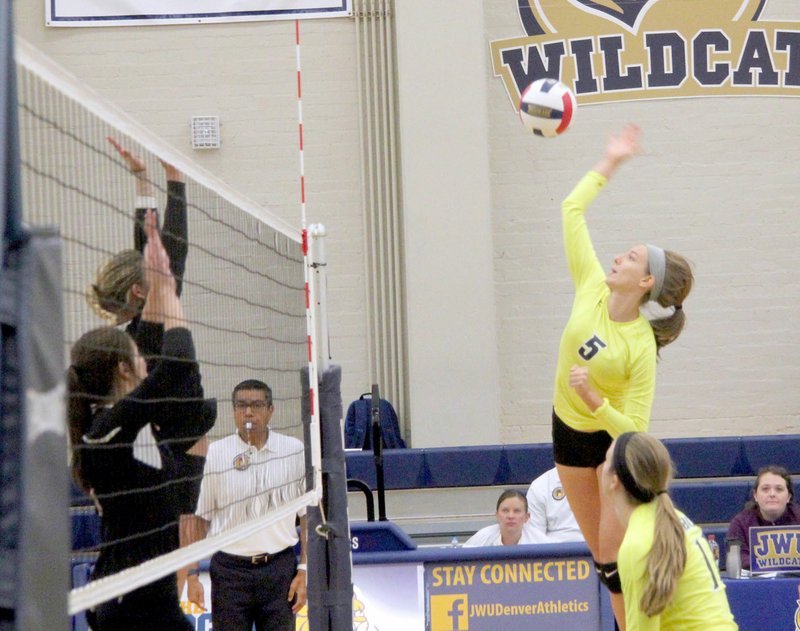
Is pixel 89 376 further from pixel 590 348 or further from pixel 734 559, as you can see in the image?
pixel 734 559

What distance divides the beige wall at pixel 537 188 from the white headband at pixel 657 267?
5.57 m

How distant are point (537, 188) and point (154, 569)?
8062 millimetres

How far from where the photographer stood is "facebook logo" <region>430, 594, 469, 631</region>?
6.12 m

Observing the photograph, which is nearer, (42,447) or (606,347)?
(42,447)

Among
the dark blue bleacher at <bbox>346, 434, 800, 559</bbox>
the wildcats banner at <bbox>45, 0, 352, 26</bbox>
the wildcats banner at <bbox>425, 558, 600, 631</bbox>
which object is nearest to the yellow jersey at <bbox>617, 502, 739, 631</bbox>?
the wildcats banner at <bbox>425, 558, 600, 631</bbox>

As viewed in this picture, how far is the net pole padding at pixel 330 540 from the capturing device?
4.74m

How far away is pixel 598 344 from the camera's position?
481cm

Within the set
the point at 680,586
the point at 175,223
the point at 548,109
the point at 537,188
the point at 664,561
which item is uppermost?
the point at 537,188

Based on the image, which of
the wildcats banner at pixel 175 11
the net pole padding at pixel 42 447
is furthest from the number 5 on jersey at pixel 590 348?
the wildcats banner at pixel 175 11

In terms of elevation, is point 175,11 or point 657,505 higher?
point 175,11

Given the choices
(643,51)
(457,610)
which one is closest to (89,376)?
(457,610)

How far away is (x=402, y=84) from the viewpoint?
10.2m

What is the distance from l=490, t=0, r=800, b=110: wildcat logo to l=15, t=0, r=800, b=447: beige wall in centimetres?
14

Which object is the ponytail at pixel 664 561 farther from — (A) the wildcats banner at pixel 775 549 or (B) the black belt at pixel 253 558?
(A) the wildcats banner at pixel 775 549
